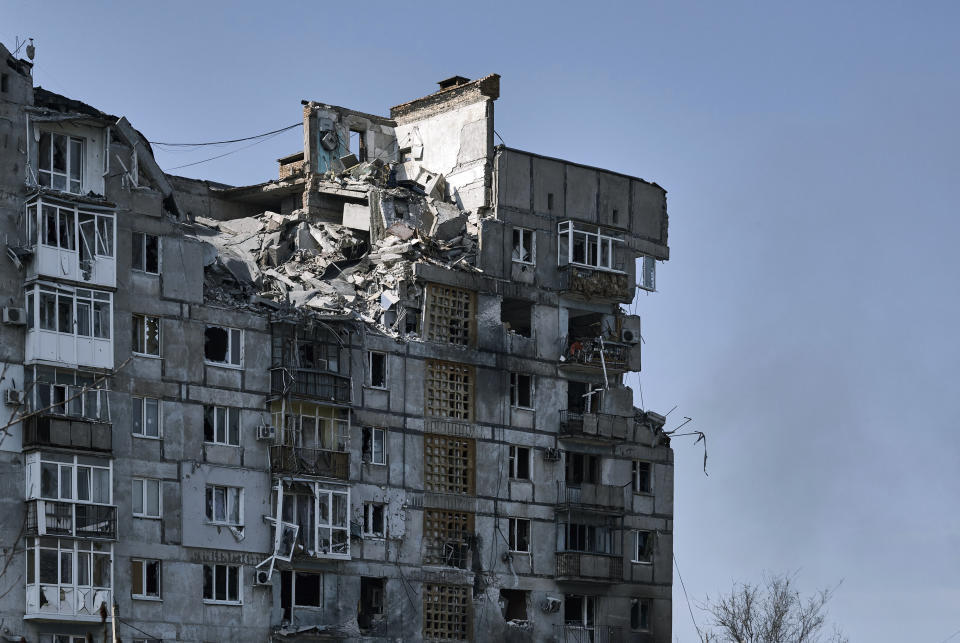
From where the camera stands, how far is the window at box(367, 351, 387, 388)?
6319 cm

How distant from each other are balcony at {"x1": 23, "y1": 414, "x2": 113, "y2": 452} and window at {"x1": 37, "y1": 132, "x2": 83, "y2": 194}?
7612 mm

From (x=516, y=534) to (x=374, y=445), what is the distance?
7158 mm

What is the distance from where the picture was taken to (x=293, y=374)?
2363 inches

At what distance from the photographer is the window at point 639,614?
6962 cm

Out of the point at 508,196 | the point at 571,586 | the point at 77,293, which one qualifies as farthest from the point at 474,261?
the point at 77,293

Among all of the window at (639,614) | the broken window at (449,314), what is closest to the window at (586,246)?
the broken window at (449,314)

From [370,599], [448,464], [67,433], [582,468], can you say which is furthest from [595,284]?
[67,433]

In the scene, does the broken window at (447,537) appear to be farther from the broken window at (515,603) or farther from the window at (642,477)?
the window at (642,477)

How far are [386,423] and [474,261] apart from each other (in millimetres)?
7970

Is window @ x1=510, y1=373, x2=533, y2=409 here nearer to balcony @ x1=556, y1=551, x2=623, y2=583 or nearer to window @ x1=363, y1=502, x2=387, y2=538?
balcony @ x1=556, y1=551, x2=623, y2=583

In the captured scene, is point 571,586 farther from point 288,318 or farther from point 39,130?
point 39,130

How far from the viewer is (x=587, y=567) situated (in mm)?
66938

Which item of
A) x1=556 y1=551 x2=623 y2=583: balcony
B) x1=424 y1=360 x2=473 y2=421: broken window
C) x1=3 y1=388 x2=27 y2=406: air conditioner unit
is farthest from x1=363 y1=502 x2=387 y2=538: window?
x1=3 y1=388 x2=27 y2=406: air conditioner unit

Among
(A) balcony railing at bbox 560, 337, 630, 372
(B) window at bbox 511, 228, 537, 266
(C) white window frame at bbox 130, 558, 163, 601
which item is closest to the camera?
(C) white window frame at bbox 130, 558, 163, 601
